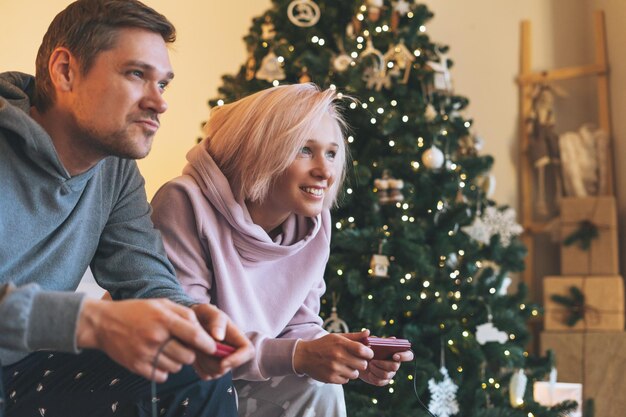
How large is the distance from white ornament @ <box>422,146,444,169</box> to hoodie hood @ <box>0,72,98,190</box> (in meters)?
1.80

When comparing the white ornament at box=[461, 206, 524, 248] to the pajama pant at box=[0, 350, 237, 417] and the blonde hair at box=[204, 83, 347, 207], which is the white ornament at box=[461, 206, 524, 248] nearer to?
the blonde hair at box=[204, 83, 347, 207]

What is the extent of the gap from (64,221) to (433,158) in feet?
6.02

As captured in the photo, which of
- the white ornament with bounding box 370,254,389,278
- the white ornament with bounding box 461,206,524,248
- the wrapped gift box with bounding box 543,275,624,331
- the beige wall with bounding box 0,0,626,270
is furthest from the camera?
the beige wall with bounding box 0,0,626,270

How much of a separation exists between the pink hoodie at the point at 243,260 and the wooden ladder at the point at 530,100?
2.40 meters

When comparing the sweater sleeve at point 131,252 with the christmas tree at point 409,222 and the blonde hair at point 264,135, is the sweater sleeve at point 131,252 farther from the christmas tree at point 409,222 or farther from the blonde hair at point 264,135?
the christmas tree at point 409,222

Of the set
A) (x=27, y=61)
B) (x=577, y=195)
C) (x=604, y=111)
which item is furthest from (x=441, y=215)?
(x=27, y=61)

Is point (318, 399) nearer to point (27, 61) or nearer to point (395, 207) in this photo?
point (395, 207)

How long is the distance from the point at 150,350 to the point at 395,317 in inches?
78.0

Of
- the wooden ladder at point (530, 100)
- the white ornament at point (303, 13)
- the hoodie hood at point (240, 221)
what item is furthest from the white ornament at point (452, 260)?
the hoodie hood at point (240, 221)

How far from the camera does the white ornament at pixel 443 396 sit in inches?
116

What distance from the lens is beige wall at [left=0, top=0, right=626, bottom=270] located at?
4270mm

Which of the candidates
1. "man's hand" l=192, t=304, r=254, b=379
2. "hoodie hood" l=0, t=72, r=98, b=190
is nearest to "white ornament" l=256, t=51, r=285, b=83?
"hoodie hood" l=0, t=72, r=98, b=190

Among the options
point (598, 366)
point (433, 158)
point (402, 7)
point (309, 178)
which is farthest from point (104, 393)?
point (598, 366)

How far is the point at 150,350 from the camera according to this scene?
113 centimetres
